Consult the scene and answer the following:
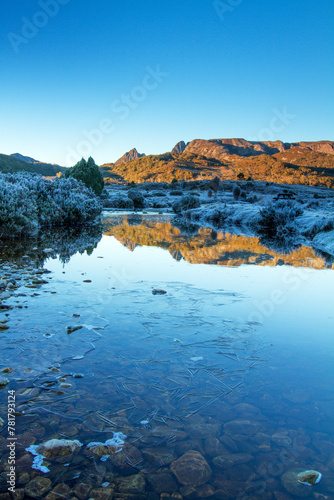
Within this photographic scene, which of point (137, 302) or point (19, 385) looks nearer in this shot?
point (19, 385)

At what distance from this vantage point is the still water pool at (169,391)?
199 centimetres

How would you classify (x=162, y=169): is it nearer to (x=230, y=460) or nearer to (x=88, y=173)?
(x=88, y=173)

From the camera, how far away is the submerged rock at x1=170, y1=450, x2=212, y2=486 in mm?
1981

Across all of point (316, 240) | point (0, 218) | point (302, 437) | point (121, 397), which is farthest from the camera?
point (316, 240)

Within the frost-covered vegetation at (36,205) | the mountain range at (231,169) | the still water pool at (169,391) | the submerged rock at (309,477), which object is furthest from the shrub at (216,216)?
the mountain range at (231,169)

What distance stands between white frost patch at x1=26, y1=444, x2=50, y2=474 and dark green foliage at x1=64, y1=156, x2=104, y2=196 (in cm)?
4937

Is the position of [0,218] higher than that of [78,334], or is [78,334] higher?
[0,218]

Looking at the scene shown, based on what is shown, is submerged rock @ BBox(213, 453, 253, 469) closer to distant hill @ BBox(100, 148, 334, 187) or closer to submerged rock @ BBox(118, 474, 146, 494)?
submerged rock @ BBox(118, 474, 146, 494)

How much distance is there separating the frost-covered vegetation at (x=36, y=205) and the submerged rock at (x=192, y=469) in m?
11.9

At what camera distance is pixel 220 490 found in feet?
6.32

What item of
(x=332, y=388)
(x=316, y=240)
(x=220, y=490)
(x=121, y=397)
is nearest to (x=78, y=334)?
(x=121, y=397)

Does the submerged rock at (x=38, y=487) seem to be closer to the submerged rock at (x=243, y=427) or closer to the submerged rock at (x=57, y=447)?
the submerged rock at (x=57, y=447)

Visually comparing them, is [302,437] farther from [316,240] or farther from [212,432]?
[316,240]

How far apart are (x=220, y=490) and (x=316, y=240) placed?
621 inches
